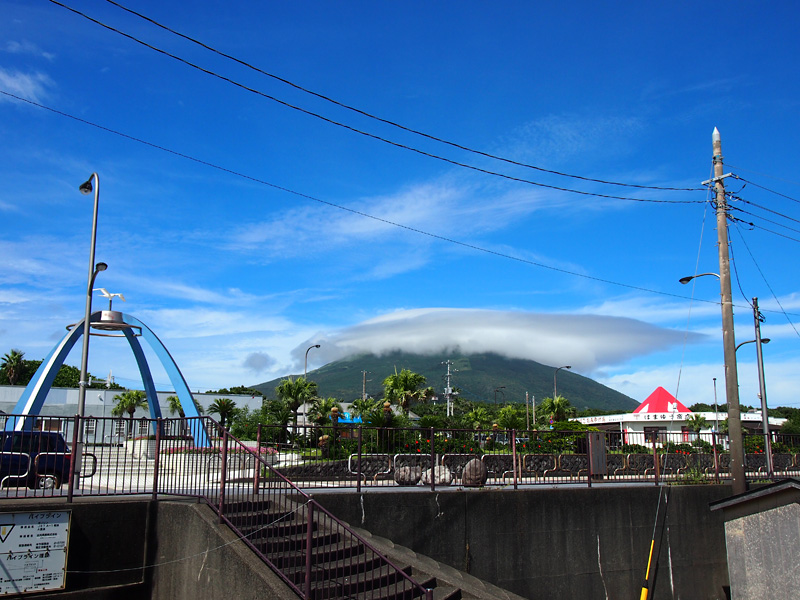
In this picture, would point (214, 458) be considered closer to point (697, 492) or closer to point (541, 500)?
point (541, 500)

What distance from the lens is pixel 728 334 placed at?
57.7 ft

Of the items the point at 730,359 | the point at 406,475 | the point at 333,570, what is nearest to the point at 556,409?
the point at 730,359

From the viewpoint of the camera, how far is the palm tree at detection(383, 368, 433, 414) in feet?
221

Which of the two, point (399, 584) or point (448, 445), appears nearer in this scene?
point (399, 584)

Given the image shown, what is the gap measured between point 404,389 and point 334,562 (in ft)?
194

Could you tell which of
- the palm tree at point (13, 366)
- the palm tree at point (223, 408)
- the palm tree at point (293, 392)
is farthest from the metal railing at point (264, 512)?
the palm tree at point (13, 366)

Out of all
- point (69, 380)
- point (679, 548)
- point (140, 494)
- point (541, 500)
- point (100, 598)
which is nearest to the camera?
point (100, 598)

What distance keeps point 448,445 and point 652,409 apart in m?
27.2

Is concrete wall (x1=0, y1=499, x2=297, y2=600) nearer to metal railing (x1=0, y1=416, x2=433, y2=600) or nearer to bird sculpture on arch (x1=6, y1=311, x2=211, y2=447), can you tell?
metal railing (x1=0, y1=416, x2=433, y2=600)

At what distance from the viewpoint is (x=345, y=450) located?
14.5 metres

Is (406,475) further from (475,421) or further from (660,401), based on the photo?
(475,421)

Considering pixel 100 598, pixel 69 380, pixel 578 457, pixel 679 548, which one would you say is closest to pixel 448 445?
pixel 578 457

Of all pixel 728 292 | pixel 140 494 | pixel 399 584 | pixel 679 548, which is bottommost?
pixel 679 548

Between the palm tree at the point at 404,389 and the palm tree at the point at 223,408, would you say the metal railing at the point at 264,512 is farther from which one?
the palm tree at the point at 223,408
